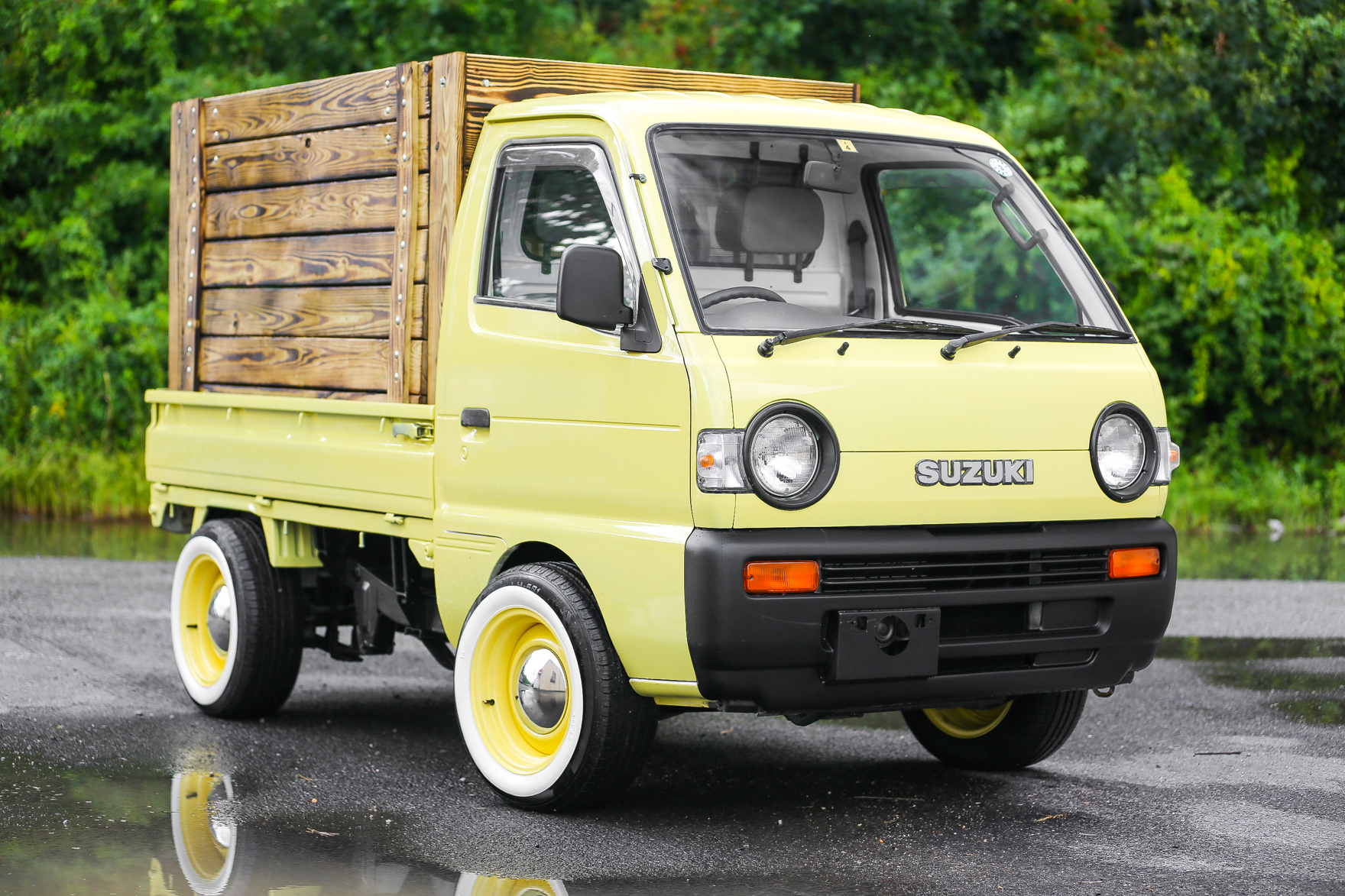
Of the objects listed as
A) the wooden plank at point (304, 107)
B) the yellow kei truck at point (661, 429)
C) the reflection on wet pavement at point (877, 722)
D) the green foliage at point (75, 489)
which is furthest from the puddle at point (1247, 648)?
the green foliage at point (75, 489)

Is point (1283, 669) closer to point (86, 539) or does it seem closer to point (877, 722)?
point (877, 722)

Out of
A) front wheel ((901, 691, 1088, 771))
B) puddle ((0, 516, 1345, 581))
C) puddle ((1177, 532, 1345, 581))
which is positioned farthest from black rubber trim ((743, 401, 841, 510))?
puddle ((0, 516, 1345, 581))

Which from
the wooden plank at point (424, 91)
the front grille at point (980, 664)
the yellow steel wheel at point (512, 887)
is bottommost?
the yellow steel wheel at point (512, 887)

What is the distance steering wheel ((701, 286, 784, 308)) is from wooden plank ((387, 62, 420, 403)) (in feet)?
4.42

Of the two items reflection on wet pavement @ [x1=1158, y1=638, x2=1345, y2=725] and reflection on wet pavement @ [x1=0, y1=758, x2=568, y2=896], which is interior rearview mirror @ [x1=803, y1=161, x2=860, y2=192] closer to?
reflection on wet pavement @ [x1=0, y1=758, x2=568, y2=896]

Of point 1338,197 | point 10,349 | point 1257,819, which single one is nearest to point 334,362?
point 1257,819

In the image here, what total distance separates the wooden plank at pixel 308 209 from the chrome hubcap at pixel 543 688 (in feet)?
5.93

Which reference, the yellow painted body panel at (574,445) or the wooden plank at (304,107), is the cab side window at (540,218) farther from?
the wooden plank at (304,107)

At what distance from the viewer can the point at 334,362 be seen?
6715mm

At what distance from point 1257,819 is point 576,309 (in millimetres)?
2825

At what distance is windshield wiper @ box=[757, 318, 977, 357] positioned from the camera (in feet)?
16.2

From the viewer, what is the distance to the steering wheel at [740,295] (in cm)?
546

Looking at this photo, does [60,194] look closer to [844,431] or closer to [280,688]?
[280,688]

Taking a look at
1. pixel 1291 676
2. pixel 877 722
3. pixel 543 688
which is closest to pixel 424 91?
pixel 543 688
